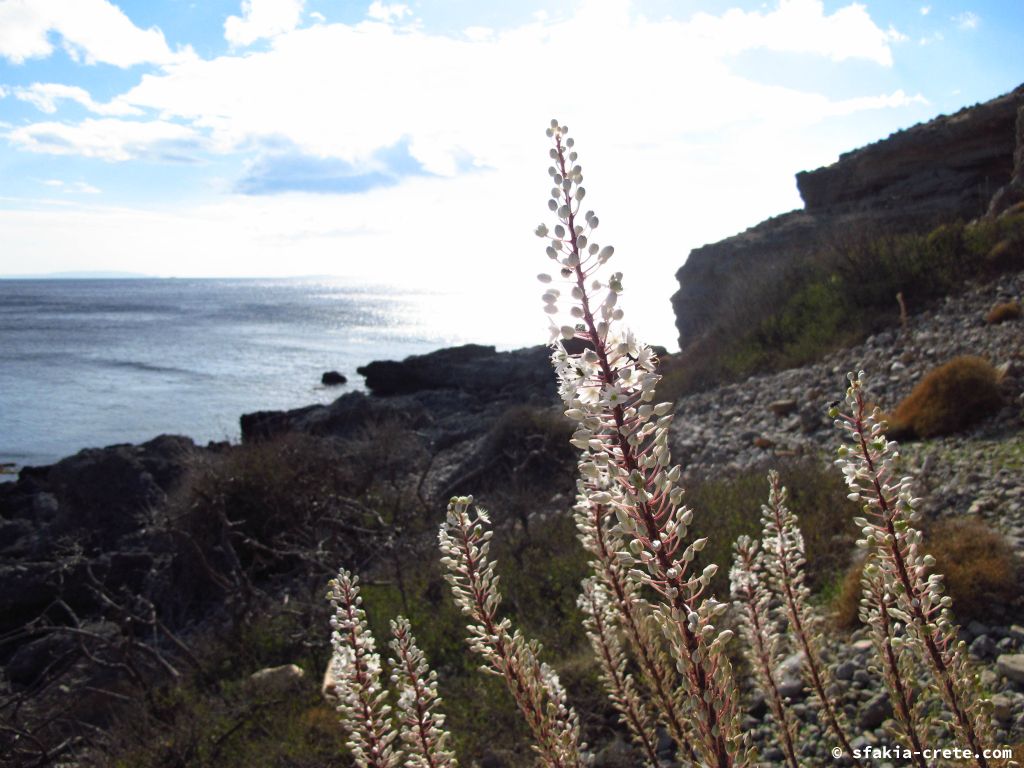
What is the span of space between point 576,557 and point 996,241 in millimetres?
13978

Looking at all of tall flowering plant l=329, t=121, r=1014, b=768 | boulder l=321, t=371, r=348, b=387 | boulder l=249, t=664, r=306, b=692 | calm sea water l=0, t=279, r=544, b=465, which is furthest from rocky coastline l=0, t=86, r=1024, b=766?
boulder l=321, t=371, r=348, b=387

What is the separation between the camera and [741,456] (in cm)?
1252

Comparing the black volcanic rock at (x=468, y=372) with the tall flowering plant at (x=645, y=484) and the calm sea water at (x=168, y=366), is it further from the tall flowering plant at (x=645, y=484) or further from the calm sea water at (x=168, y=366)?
the tall flowering plant at (x=645, y=484)

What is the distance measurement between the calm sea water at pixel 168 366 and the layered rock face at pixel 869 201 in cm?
1997

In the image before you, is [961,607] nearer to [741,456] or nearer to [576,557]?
[576,557]

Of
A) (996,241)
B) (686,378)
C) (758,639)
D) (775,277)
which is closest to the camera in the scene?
(758,639)

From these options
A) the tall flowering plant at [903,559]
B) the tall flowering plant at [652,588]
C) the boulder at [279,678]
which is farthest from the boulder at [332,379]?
the tall flowering plant at [903,559]

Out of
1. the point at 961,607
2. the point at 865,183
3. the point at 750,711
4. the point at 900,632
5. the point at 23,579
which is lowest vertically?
the point at 23,579

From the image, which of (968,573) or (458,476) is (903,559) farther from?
(458,476)

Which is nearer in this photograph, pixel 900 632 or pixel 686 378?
pixel 900 632

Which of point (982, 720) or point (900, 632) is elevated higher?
point (982, 720)

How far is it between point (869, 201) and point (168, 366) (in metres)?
43.7

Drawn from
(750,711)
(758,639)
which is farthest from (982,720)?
(750,711)

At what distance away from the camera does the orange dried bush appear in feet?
31.1
